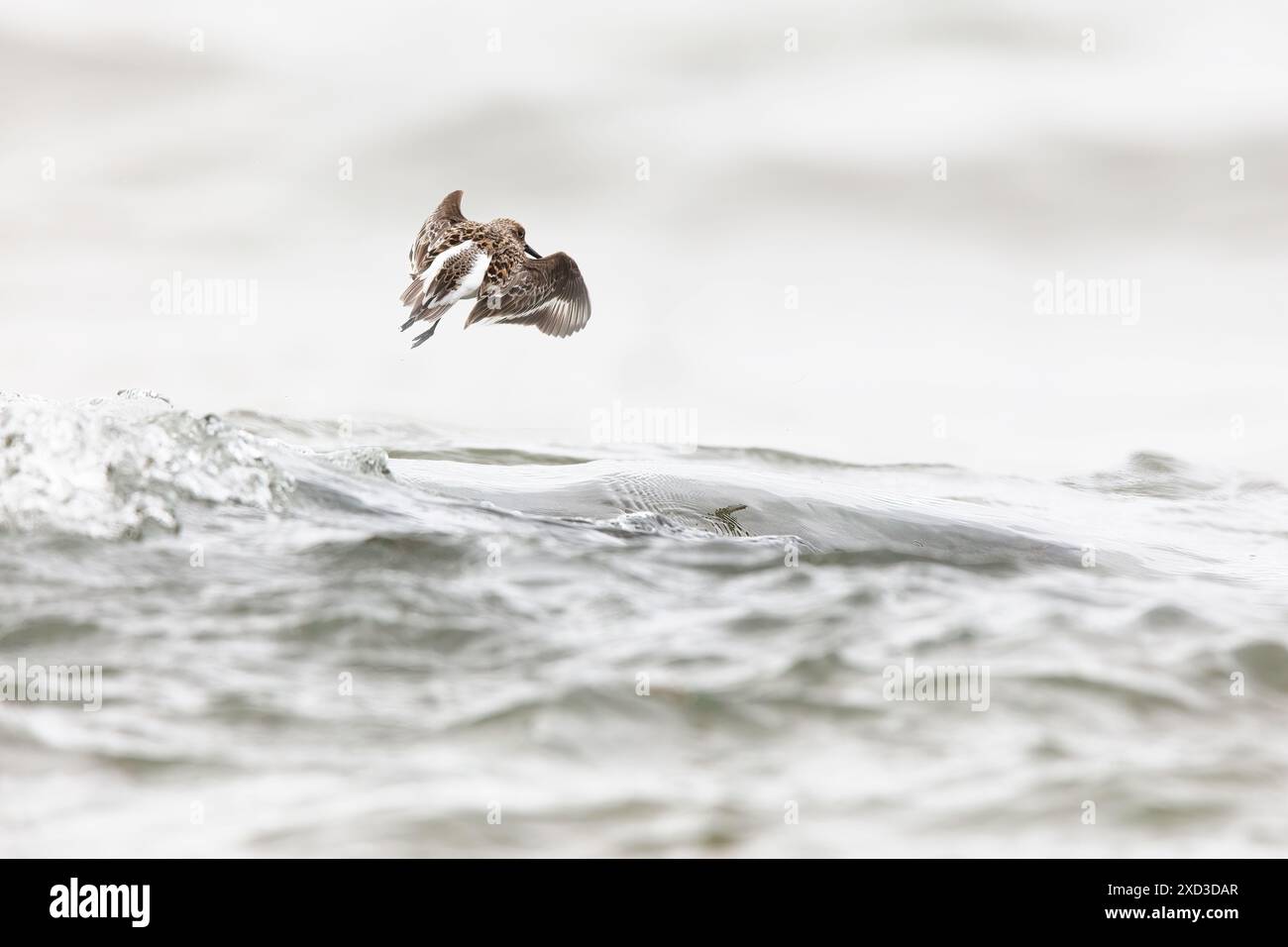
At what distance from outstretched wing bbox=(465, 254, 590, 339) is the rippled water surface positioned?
2.10 metres

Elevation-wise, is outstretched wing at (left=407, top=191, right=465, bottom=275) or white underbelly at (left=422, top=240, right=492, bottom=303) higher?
outstretched wing at (left=407, top=191, right=465, bottom=275)

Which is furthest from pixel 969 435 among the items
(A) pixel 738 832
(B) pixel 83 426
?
(A) pixel 738 832

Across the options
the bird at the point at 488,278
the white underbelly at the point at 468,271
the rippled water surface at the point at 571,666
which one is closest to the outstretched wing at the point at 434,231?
the bird at the point at 488,278

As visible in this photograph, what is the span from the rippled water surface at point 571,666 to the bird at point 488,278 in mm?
1728

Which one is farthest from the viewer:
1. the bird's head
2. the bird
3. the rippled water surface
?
the bird's head

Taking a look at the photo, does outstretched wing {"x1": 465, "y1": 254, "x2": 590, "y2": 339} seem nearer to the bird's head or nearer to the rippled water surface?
the bird's head

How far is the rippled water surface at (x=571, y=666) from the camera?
9.26 feet

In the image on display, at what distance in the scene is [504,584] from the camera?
4207 millimetres

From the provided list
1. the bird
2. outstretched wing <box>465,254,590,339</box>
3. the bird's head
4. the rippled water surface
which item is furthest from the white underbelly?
the rippled water surface

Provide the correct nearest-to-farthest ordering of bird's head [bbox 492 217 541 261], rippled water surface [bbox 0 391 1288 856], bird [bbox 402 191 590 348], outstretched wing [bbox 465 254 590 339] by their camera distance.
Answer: rippled water surface [bbox 0 391 1288 856] → bird [bbox 402 191 590 348] → outstretched wing [bbox 465 254 590 339] → bird's head [bbox 492 217 541 261]

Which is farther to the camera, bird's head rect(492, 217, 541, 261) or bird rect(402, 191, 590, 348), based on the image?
bird's head rect(492, 217, 541, 261)

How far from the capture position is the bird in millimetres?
7215

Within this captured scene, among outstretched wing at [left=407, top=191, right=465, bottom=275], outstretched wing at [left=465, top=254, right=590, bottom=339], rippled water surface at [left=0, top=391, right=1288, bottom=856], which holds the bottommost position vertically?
rippled water surface at [left=0, top=391, right=1288, bottom=856]

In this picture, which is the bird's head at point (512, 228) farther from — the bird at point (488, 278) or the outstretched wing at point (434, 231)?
the outstretched wing at point (434, 231)
